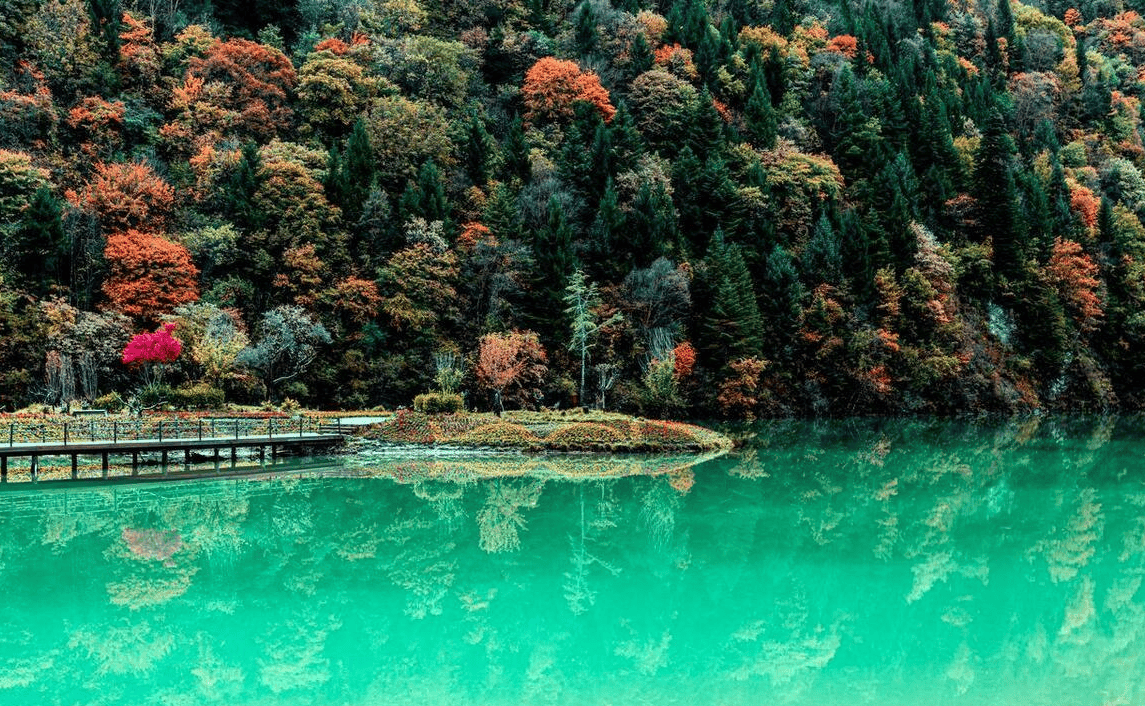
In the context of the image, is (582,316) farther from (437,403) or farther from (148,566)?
(148,566)

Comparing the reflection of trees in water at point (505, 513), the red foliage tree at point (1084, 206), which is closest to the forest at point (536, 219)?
the red foliage tree at point (1084, 206)

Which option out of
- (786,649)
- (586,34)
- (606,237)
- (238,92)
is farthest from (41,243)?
(586,34)

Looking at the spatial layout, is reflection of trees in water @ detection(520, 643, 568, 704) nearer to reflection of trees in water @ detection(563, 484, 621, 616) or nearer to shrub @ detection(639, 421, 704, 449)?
reflection of trees in water @ detection(563, 484, 621, 616)

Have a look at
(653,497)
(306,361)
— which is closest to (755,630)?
(653,497)

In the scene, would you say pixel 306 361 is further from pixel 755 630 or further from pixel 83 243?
pixel 755 630

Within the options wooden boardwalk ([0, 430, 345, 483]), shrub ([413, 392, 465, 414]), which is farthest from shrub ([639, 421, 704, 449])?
wooden boardwalk ([0, 430, 345, 483])

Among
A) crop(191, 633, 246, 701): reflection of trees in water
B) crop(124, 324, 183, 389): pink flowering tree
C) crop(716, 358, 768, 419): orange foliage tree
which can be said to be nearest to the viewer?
crop(191, 633, 246, 701): reflection of trees in water

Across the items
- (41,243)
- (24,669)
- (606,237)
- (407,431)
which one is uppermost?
(606,237)
